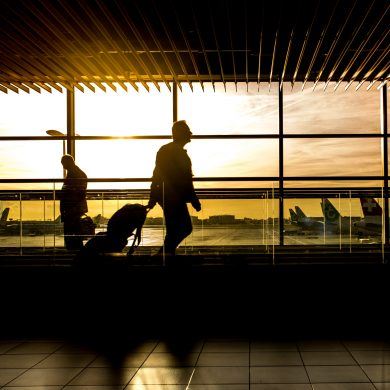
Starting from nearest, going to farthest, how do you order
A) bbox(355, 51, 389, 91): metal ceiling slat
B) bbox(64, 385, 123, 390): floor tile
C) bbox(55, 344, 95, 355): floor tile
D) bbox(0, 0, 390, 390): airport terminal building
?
1. bbox(64, 385, 123, 390): floor tile
2. bbox(55, 344, 95, 355): floor tile
3. bbox(0, 0, 390, 390): airport terminal building
4. bbox(355, 51, 389, 91): metal ceiling slat

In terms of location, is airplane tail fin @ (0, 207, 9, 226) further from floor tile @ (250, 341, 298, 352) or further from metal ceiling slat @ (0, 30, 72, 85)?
floor tile @ (250, 341, 298, 352)

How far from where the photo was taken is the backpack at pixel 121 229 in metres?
5.26

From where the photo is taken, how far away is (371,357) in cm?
377

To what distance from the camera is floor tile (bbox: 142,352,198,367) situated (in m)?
3.71

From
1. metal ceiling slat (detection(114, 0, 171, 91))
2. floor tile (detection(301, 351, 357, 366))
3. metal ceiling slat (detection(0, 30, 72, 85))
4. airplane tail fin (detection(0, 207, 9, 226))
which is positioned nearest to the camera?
floor tile (detection(301, 351, 357, 366))

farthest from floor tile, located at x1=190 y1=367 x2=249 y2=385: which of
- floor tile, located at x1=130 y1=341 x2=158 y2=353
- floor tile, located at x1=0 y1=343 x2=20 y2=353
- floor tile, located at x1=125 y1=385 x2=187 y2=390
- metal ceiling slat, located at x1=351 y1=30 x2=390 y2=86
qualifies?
metal ceiling slat, located at x1=351 y1=30 x2=390 y2=86

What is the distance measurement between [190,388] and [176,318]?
177 centimetres

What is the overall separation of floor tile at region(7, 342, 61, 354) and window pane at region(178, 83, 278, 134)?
488 centimetres

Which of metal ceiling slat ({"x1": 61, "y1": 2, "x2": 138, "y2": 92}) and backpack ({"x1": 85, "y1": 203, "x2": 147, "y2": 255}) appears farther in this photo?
backpack ({"x1": 85, "y1": 203, "x2": 147, "y2": 255})

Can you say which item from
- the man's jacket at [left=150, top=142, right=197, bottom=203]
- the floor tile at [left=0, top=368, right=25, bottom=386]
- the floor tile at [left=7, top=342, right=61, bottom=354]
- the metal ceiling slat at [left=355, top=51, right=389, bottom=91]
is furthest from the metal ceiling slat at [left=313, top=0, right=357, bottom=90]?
the floor tile at [left=0, top=368, right=25, bottom=386]

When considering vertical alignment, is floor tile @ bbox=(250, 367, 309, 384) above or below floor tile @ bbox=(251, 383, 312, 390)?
below

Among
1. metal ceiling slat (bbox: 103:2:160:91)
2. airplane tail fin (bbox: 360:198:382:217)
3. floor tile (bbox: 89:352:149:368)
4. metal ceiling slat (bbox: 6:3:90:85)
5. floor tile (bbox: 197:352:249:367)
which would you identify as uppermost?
metal ceiling slat (bbox: 6:3:90:85)

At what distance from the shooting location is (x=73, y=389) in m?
3.21

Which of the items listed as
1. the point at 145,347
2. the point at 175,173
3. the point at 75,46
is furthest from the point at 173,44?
the point at 145,347
